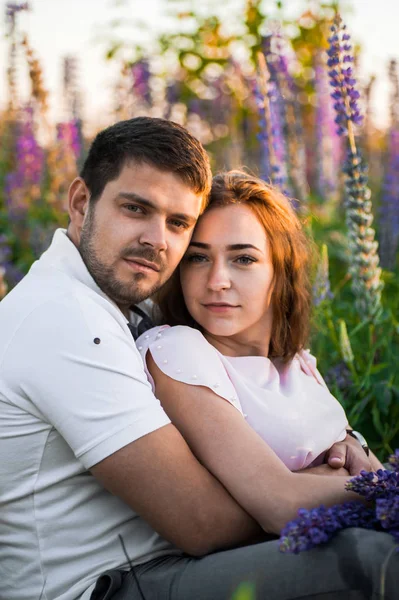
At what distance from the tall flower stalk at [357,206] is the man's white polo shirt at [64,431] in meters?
2.02

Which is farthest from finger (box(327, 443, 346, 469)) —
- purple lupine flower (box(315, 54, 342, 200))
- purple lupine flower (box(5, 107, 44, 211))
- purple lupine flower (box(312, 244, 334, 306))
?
purple lupine flower (box(315, 54, 342, 200))

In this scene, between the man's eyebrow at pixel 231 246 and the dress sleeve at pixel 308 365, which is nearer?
the man's eyebrow at pixel 231 246

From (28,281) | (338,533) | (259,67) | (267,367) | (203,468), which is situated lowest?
(338,533)

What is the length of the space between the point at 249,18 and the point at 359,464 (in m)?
5.09

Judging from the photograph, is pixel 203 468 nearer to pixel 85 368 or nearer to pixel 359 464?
pixel 85 368

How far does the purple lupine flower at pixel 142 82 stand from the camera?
728cm

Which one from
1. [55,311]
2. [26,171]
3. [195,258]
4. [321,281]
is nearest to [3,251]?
[26,171]

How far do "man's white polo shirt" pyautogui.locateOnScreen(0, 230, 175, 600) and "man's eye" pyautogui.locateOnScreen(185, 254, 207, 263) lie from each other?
1.76 ft

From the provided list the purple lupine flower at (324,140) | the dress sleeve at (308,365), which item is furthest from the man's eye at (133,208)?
the purple lupine flower at (324,140)

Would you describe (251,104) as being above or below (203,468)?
above

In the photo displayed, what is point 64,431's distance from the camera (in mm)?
2219

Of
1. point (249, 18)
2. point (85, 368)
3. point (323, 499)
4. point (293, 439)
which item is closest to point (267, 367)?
point (293, 439)

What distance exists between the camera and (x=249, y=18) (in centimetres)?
685

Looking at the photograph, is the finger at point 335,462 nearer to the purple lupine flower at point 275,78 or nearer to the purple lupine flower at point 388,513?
the purple lupine flower at point 388,513
